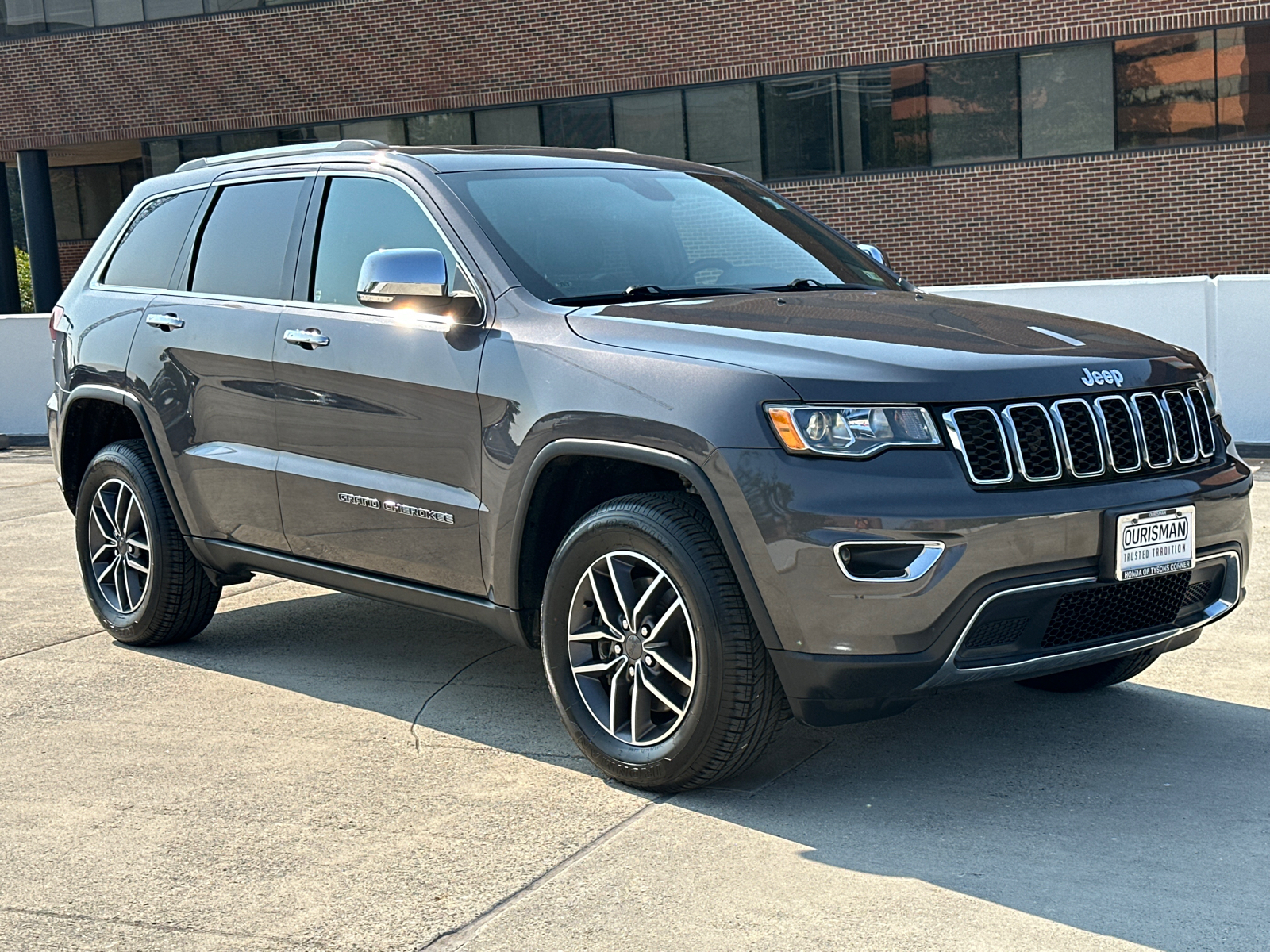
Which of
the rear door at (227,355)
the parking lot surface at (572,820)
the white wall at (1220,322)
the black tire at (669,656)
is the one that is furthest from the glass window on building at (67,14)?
the black tire at (669,656)

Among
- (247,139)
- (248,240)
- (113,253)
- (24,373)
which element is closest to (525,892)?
(248,240)

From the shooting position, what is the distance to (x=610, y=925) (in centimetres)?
346

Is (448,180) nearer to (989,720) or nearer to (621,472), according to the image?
(621,472)

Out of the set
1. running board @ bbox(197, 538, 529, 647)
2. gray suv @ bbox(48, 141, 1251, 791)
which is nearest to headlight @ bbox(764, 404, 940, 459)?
gray suv @ bbox(48, 141, 1251, 791)

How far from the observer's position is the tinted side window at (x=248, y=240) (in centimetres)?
557

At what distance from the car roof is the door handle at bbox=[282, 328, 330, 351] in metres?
0.65

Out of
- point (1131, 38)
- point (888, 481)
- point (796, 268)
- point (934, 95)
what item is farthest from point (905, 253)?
point (888, 481)

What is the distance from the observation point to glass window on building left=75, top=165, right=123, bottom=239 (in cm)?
3294

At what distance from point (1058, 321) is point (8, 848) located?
3.36 m

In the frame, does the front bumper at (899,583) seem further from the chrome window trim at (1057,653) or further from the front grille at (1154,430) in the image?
the front grille at (1154,430)

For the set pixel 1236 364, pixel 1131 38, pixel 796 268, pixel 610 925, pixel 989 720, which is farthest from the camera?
pixel 1131 38

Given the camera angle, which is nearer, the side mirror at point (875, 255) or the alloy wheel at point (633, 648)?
the alloy wheel at point (633, 648)

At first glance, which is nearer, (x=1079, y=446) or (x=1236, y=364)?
(x=1079, y=446)

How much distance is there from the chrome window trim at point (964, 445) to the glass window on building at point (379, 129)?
23721 millimetres
